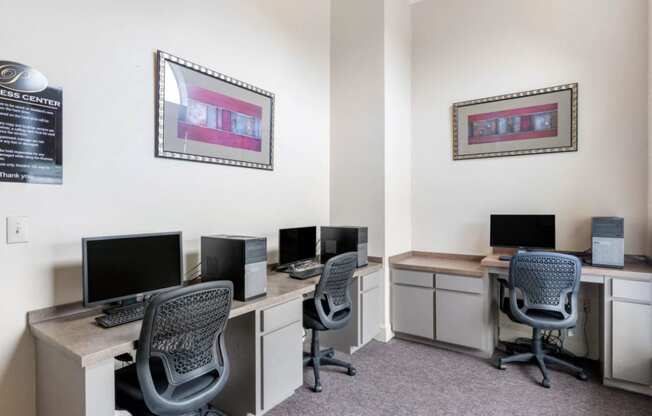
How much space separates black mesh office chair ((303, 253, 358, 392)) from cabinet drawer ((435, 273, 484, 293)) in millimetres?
1066

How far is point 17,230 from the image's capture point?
171cm

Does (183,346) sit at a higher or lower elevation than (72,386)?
higher

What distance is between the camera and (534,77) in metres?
3.38

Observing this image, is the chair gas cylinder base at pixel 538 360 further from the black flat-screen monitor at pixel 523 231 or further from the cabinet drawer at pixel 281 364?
the cabinet drawer at pixel 281 364

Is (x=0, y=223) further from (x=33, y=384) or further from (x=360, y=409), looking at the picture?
(x=360, y=409)

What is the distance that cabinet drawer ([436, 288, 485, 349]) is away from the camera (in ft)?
10.3

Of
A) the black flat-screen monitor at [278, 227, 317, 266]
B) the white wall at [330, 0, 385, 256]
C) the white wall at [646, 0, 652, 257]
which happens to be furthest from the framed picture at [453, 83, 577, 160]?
the black flat-screen monitor at [278, 227, 317, 266]

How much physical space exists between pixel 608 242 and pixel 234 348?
2949 mm

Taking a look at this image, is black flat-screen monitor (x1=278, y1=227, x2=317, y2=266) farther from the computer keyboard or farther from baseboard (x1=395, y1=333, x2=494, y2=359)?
baseboard (x1=395, y1=333, x2=494, y2=359)

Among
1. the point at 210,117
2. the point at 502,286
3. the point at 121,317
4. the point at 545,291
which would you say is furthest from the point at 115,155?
the point at 502,286

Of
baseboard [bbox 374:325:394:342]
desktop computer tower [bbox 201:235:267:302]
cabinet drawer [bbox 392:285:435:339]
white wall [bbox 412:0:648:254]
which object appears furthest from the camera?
baseboard [bbox 374:325:394:342]

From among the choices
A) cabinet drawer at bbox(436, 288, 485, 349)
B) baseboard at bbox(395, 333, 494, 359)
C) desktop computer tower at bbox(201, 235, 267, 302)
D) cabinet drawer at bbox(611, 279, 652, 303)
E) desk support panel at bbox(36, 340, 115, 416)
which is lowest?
baseboard at bbox(395, 333, 494, 359)

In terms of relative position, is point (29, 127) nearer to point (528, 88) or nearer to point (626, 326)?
point (528, 88)

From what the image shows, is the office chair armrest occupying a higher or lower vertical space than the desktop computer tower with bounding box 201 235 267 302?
lower
